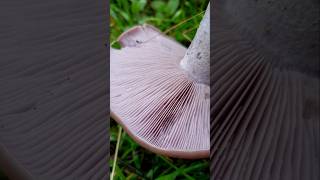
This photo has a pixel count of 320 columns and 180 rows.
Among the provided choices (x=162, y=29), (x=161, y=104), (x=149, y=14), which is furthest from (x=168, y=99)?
(x=149, y=14)

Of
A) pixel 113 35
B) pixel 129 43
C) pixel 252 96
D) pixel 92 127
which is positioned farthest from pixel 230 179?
pixel 113 35

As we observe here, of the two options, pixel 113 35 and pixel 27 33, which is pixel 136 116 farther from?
pixel 113 35

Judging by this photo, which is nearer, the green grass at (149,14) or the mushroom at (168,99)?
the mushroom at (168,99)

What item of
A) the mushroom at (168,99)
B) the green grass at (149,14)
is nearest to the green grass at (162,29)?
the green grass at (149,14)

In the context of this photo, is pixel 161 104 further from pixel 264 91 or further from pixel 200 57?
pixel 264 91

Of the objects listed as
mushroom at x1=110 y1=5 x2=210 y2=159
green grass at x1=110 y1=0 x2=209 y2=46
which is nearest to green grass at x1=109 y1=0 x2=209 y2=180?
green grass at x1=110 y1=0 x2=209 y2=46

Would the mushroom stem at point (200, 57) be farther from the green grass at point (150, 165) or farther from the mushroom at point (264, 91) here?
the green grass at point (150, 165)
